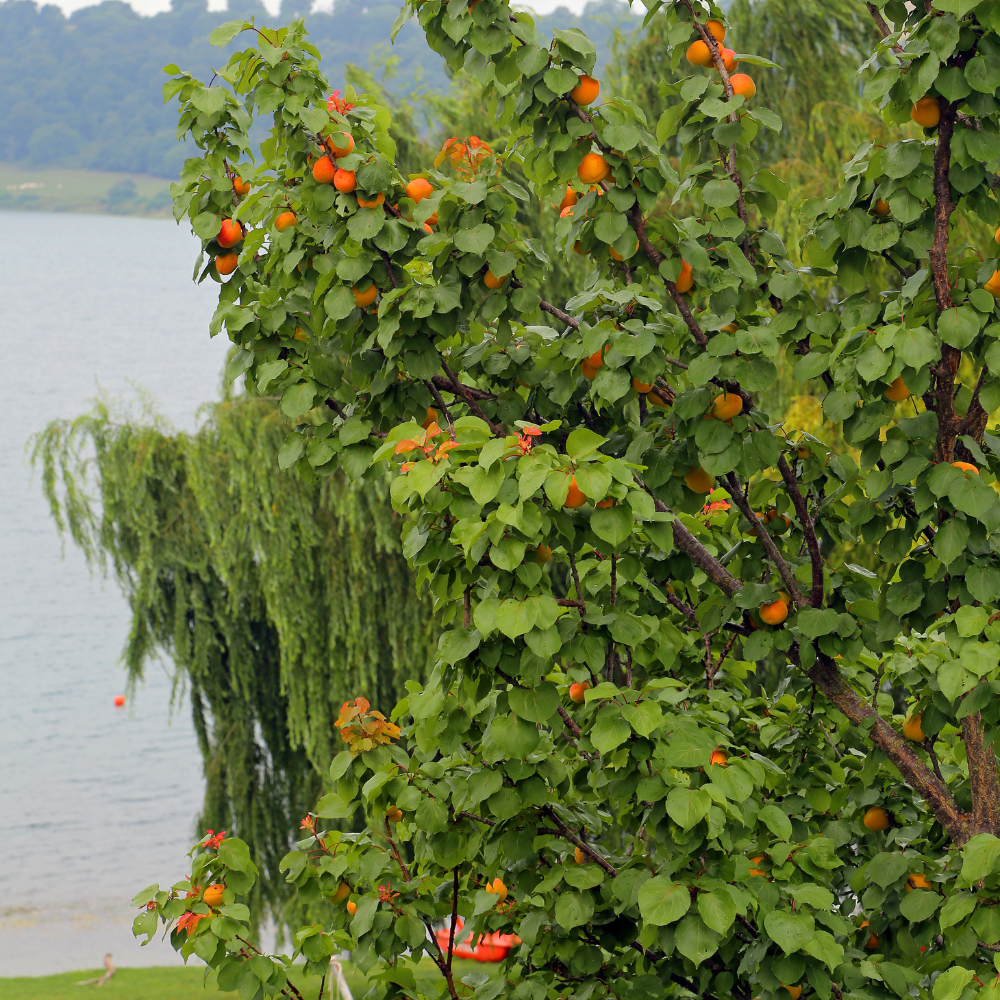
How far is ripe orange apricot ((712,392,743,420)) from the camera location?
6.68 ft

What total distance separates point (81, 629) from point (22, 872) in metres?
10.3

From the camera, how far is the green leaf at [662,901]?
1664mm

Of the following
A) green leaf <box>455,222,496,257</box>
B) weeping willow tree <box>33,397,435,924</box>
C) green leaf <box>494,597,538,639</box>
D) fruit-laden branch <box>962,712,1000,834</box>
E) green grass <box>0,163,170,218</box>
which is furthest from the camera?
green grass <box>0,163,170,218</box>

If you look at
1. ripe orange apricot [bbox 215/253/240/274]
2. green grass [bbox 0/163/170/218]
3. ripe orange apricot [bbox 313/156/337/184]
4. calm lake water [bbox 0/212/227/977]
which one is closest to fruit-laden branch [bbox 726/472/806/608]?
ripe orange apricot [bbox 313/156/337/184]

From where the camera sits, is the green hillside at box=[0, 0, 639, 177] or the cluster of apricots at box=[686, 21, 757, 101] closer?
the cluster of apricots at box=[686, 21, 757, 101]

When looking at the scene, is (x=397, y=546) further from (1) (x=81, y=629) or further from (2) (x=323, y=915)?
(1) (x=81, y=629)

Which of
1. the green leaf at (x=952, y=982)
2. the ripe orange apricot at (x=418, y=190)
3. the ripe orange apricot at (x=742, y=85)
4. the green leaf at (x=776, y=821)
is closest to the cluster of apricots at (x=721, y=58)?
the ripe orange apricot at (x=742, y=85)

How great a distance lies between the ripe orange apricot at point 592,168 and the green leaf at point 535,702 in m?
1.01

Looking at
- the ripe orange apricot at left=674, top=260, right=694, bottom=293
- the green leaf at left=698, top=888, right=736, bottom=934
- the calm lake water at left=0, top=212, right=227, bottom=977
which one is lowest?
the calm lake water at left=0, top=212, right=227, bottom=977

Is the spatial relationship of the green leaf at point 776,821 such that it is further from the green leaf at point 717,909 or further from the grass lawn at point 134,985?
the grass lawn at point 134,985

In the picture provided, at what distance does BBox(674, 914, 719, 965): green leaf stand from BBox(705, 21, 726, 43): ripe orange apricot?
1.80m

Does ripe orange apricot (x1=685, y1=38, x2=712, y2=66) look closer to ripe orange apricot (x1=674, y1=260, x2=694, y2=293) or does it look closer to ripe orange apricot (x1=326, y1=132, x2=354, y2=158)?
ripe orange apricot (x1=674, y1=260, x2=694, y2=293)

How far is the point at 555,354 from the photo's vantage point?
2154mm

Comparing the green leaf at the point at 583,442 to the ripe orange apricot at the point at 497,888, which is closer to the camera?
the green leaf at the point at 583,442
